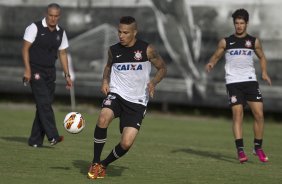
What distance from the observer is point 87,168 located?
11.7 m

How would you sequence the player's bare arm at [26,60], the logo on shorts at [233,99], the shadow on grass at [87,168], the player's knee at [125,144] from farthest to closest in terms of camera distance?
the player's bare arm at [26,60], the logo on shorts at [233,99], the shadow on grass at [87,168], the player's knee at [125,144]

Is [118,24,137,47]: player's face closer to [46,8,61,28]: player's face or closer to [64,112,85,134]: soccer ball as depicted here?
[64,112,85,134]: soccer ball

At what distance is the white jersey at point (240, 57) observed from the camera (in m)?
13.6

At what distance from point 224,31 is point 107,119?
13.3 meters

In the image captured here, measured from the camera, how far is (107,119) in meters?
10.6

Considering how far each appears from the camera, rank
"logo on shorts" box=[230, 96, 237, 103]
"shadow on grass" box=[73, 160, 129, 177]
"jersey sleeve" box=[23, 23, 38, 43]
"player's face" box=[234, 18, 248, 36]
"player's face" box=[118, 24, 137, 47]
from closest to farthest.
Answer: "player's face" box=[118, 24, 137, 47]
"shadow on grass" box=[73, 160, 129, 177]
"player's face" box=[234, 18, 248, 36]
"logo on shorts" box=[230, 96, 237, 103]
"jersey sleeve" box=[23, 23, 38, 43]

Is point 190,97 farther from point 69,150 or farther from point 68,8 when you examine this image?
point 69,150

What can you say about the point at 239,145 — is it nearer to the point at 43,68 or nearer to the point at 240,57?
the point at 240,57

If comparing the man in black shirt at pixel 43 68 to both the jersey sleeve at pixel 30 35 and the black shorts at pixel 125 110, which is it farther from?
the black shorts at pixel 125 110

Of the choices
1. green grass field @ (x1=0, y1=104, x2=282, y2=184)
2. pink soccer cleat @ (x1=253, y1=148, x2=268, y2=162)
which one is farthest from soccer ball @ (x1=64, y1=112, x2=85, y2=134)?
pink soccer cleat @ (x1=253, y1=148, x2=268, y2=162)

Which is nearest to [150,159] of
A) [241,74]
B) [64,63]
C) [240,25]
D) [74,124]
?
[74,124]

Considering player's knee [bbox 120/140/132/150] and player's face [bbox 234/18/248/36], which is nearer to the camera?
player's knee [bbox 120/140/132/150]

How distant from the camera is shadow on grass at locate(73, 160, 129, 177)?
11.3m

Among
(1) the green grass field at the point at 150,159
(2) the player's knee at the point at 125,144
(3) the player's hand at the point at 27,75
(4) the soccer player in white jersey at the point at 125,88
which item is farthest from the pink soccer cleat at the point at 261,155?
(3) the player's hand at the point at 27,75
